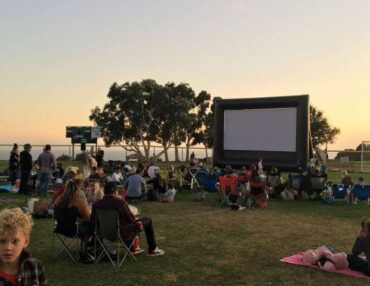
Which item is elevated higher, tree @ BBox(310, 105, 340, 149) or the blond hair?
tree @ BBox(310, 105, 340, 149)

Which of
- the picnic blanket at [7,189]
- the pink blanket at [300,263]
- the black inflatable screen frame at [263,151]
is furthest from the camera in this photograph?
the black inflatable screen frame at [263,151]

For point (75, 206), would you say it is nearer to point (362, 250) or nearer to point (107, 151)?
point (362, 250)

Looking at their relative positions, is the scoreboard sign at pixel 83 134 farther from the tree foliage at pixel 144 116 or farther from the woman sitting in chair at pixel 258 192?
the woman sitting in chair at pixel 258 192

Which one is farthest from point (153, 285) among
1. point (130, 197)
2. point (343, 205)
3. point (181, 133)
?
point (181, 133)

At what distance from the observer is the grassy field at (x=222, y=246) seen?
5500mm

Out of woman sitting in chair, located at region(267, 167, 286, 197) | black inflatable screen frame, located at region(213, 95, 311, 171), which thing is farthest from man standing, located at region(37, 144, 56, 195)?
black inflatable screen frame, located at region(213, 95, 311, 171)

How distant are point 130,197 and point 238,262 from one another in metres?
6.09

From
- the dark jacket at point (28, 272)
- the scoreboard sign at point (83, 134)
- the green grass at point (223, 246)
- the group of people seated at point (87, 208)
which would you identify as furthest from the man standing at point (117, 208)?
the scoreboard sign at point (83, 134)

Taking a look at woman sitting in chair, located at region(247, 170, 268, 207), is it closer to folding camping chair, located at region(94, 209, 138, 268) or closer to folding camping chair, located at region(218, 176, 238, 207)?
folding camping chair, located at region(218, 176, 238, 207)

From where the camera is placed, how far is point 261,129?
20.7 metres

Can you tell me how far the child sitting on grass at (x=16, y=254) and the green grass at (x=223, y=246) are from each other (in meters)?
2.94

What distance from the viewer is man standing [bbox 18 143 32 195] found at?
540 inches

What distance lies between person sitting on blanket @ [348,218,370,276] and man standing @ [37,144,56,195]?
9655 mm

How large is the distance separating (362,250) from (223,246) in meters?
2.18
